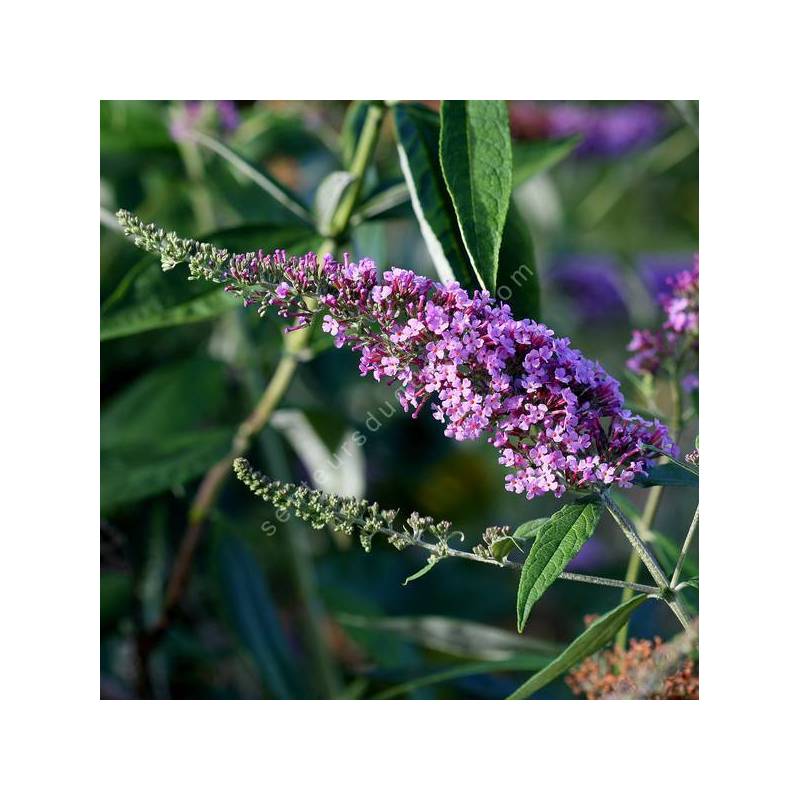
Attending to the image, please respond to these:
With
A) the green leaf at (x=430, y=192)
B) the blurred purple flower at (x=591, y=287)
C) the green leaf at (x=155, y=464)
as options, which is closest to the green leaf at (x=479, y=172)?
the green leaf at (x=430, y=192)

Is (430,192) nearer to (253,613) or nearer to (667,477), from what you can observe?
(667,477)

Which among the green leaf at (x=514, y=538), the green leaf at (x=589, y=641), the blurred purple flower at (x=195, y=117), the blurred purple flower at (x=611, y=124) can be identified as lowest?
the green leaf at (x=589, y=641)

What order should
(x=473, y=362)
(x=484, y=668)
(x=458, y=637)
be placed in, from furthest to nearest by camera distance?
1. (x=458, y=637)
2. (x=484, y=668)
3. (x=473, y=362)

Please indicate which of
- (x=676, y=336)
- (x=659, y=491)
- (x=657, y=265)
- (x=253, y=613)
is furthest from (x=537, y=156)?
(x=657, y=265)

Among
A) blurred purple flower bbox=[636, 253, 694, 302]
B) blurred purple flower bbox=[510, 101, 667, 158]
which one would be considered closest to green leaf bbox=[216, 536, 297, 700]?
blurred purple flower bbox=[636, 253, 694, 302]

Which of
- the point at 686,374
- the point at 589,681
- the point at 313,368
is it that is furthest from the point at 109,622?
the point at 686,374

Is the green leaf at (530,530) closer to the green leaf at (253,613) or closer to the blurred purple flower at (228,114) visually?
the green leaf at (253,613)
